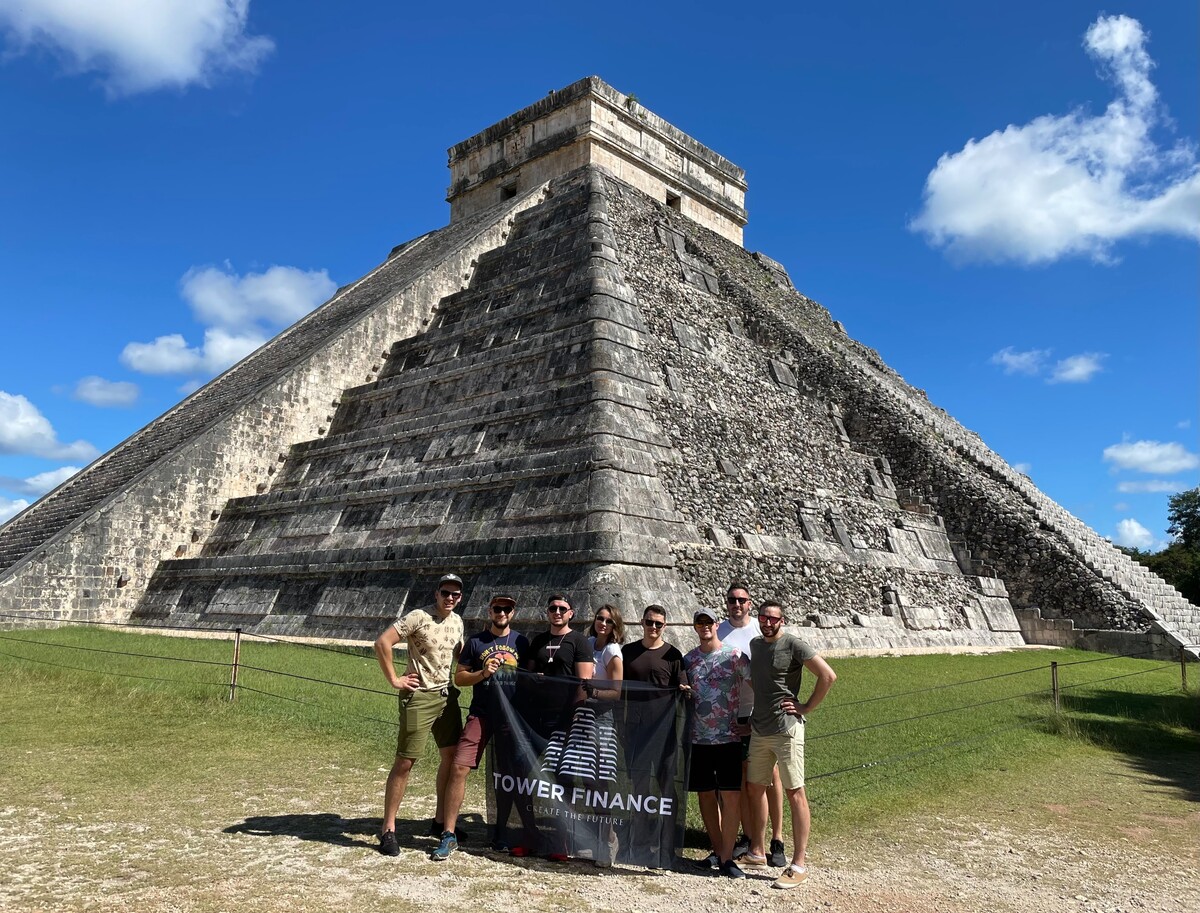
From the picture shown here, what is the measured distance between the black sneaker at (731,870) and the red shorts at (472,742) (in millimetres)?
1459

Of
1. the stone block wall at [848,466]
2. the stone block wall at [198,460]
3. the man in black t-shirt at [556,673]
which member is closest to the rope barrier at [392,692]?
the stone block wall at [198,460]

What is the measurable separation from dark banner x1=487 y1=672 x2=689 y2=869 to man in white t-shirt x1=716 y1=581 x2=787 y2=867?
1.20 ft

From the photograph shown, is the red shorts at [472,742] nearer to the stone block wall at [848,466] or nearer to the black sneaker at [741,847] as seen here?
the black sneaker at [741,847]

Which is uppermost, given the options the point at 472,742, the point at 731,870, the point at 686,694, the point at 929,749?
the point at 686,694

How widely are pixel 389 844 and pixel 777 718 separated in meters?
2.19

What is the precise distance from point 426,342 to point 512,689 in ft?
45.5

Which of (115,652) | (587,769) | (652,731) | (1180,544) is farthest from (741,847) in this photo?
(1180,544)

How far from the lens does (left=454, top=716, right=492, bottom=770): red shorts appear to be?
195 inches

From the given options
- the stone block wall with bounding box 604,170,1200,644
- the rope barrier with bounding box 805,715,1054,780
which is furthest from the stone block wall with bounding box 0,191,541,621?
the rope barrier with bounding box 805,715,1054,780

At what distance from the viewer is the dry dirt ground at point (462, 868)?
4.11 m

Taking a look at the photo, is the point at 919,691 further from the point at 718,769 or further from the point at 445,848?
the point at 445,848

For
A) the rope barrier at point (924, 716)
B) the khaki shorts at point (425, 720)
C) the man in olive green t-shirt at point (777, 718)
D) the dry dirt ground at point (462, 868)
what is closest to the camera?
the dry dirt ground at point (462, 868)

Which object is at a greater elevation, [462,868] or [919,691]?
[919,691]

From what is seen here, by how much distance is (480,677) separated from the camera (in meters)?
5.07
